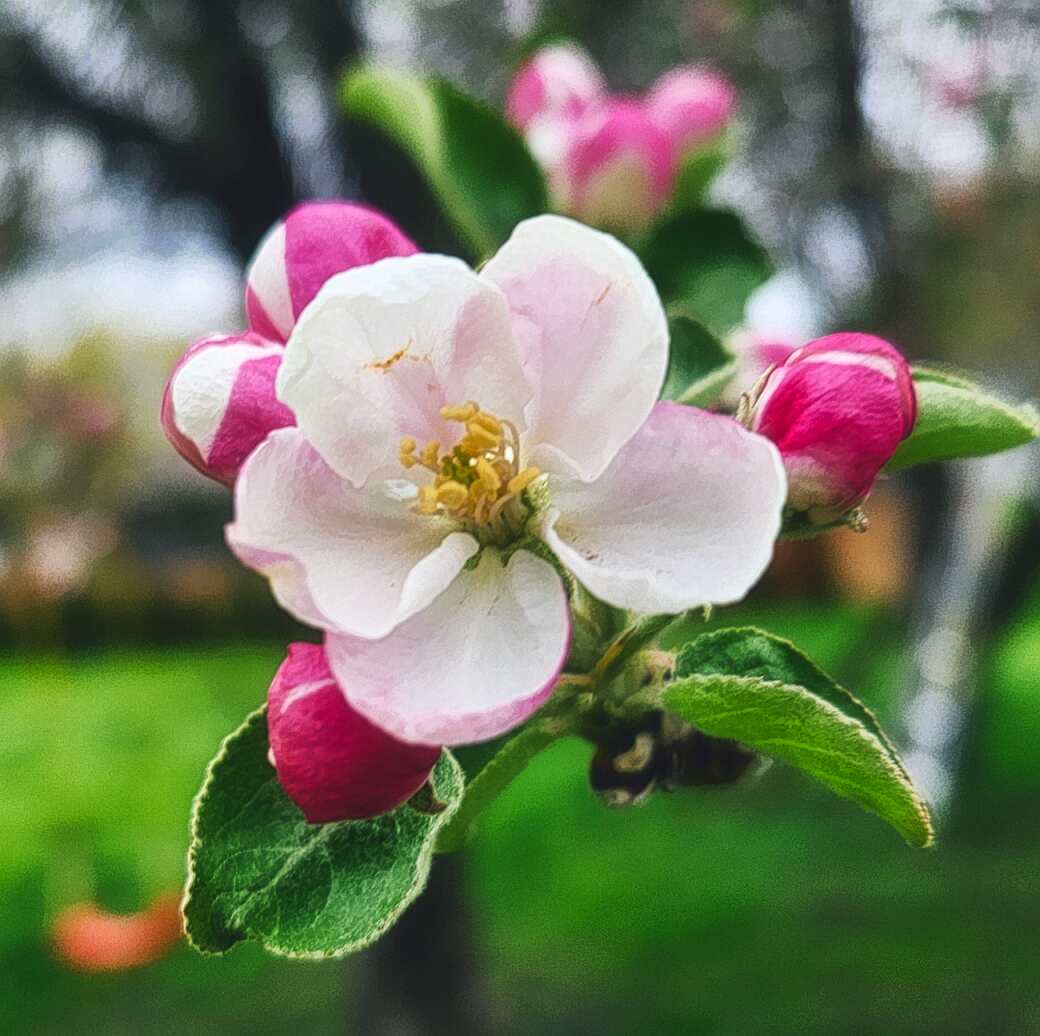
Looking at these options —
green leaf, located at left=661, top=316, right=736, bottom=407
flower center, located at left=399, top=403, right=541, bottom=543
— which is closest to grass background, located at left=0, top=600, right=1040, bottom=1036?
green leaf, located at left=661, top=316, right=736, bottom=407

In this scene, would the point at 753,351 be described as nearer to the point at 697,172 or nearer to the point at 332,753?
the point at 697,172

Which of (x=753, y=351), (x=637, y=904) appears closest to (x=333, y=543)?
(x=753, y=351)

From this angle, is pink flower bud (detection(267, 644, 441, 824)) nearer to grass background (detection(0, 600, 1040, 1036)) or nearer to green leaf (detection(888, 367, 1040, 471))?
green leaf (detection(888, 367, 1040, 471))

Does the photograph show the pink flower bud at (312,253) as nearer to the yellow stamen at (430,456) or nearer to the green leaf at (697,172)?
the yellow stamen at (430,456)

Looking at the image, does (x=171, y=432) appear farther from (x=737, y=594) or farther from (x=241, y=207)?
(x=241, y=207)

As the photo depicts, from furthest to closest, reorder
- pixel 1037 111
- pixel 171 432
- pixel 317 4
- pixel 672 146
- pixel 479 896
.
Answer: pixel 479 896 < pixel 317 4 < pixel 1037 111 < pixel 672 146 < pixel 171 432

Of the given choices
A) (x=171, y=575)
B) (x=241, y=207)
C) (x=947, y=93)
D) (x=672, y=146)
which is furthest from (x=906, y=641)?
(x=171, y=575)
